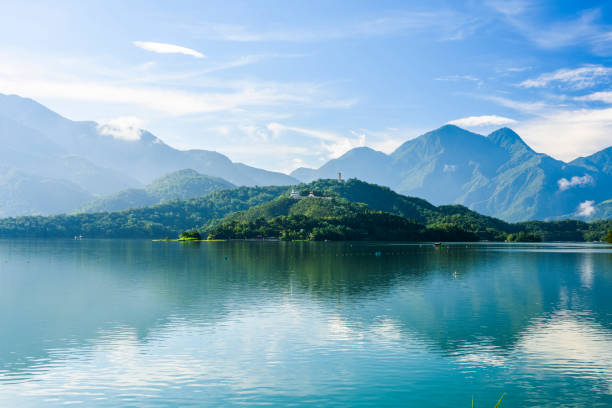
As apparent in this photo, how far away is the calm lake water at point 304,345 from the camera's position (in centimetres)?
2698

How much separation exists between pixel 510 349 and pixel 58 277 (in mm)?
76095

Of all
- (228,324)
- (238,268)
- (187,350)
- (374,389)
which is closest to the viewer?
(374,389)

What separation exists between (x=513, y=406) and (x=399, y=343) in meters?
12.8

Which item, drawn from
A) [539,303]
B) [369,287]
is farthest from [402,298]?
[539,303]

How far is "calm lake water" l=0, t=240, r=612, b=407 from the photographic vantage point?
88.5 feet

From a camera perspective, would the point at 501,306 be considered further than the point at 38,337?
Yes

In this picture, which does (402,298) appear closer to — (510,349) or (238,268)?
(510,349)

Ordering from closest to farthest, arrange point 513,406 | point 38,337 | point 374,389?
point 513,406
point 374,389
point 38,337

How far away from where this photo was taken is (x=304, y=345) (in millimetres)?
36875

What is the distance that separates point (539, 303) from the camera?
192 feet

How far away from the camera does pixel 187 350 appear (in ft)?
116

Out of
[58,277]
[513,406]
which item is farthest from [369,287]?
[58,277]

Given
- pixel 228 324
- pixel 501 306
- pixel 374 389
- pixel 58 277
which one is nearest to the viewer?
pixel 374 389

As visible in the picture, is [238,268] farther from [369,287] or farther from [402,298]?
[402,298]
